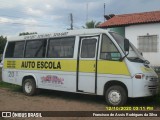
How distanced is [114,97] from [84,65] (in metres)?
1.65

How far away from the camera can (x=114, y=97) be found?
11.4 m

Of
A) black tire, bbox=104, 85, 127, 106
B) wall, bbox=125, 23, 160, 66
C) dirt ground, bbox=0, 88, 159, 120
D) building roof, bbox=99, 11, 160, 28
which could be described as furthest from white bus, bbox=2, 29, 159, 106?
building roof, bbox=99, 11, 160, 28

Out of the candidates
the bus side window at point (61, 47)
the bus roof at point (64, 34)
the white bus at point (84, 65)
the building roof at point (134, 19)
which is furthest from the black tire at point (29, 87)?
the building roof at point (134, 19)

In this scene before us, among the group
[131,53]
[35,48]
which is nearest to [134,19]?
[35,48]

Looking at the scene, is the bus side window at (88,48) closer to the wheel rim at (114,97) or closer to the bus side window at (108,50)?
the bus side window at (108,50)

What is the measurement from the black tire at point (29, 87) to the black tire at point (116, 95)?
391 centimetres

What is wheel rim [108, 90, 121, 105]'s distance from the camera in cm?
1127

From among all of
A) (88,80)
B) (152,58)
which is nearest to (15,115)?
(88,80)

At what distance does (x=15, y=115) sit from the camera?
29.8 ft

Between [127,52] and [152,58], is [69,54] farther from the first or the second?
[152,58]

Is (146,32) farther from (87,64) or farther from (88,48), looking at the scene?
(87,64)

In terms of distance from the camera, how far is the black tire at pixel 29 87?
47.1 ft

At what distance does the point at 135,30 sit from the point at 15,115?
55.9 ft

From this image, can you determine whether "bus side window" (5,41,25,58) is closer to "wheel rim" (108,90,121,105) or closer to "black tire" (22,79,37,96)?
"black tire" (22,79,37,96)
